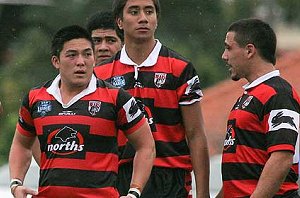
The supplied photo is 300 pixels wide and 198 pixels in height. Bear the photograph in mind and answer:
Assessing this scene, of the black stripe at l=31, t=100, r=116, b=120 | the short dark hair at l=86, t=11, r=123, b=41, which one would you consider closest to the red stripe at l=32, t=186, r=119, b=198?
the black stripe at l=31, t=100, r=116, b=120

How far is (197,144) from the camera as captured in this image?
6.90 metres

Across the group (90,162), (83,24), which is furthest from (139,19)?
(83,24)

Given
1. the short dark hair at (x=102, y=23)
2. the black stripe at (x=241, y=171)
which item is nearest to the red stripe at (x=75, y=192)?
the black stripe at (x=241, y=171)

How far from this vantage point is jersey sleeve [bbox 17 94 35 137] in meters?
6.57

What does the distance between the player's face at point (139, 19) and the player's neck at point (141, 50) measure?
4 centimetres

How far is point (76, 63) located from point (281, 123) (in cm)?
111

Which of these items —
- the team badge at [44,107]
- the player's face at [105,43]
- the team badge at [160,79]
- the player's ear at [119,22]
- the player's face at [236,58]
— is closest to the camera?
the team badge at [44,107]

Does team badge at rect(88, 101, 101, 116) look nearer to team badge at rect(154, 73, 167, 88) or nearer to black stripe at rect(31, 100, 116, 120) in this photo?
black stripe at rect(31, 100, 116, 120)

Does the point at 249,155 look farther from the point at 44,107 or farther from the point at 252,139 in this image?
the point at 44,107

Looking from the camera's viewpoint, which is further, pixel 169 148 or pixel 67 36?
pixel 169 148

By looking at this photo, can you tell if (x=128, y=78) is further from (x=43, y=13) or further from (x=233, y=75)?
(x=43, y=13)

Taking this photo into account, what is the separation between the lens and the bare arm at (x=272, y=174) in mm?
6203

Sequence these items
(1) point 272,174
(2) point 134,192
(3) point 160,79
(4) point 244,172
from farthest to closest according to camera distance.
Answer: (3) point 160,79 → (4) point 244,172 → (2) point 134,192 → (1) point 272,174

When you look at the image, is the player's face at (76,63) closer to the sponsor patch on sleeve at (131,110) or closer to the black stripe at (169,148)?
the sponsor patch on sleeve at (131,110)
